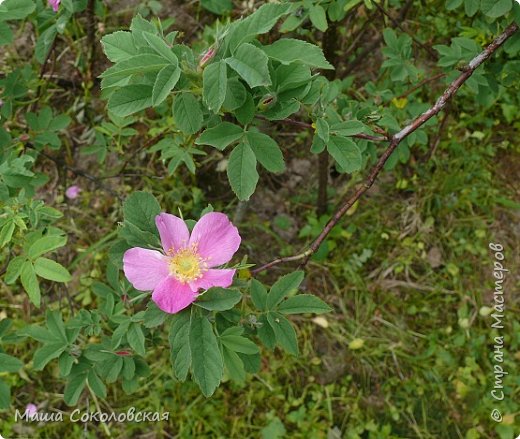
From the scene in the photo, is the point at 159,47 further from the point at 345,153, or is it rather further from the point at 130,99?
the point at 345,153

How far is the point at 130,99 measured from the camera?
1.13 meters

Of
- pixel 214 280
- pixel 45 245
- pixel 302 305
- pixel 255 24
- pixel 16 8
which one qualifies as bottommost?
pixel 302 305

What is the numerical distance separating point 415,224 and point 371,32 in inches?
35.5

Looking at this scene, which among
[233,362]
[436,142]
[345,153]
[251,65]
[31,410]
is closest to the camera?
[251,65]

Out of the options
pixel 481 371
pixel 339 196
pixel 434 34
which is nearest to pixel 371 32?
pixel 434 34

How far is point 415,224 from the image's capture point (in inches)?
98.8

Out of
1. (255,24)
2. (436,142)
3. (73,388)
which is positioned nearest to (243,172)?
(255,24)

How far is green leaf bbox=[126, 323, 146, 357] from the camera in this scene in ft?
4.63

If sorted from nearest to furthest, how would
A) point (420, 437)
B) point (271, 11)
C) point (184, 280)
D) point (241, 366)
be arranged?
point (271, 11), point (184, 280), point (241, 366), point (420, 437)

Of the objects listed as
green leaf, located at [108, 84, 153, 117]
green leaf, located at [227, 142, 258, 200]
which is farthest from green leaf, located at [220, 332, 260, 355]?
green leaf, located at [108, 84, 153, 117]

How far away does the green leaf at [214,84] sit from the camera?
3.24ft

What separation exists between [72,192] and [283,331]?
4.93ft

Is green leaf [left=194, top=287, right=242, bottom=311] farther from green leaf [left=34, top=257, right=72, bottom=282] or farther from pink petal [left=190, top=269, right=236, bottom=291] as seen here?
green leaf [left=34, top=257, right=72, bottom=282]

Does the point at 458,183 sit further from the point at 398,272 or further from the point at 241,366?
the point at 241,366
